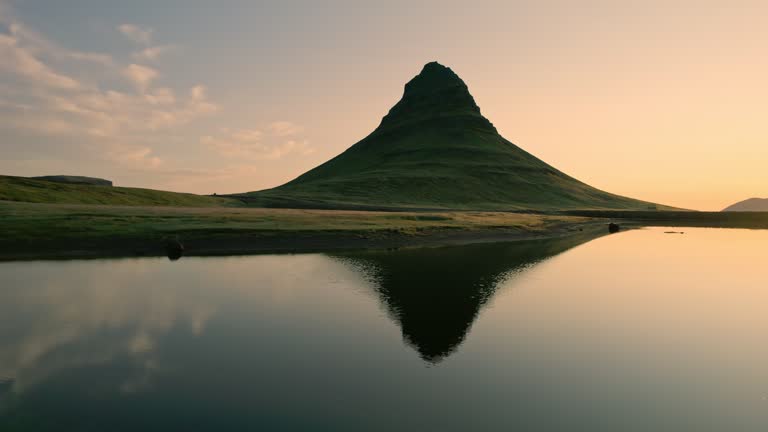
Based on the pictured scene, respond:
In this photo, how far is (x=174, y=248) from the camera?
213 ft

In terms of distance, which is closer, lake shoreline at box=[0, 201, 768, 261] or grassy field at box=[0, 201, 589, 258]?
lake shoreline at box=[0, 201, 768, 261]

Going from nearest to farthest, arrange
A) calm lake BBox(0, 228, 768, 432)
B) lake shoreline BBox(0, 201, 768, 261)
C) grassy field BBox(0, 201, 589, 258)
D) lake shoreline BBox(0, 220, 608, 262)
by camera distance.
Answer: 1. calm lake BBox(0, 228, 768, 432)
2. lake shoreline BBox(0, 220, 608, 262)
3. lake shoreline BBox(0, 201, 768, 261)
4. grassy field BBox(0, 201, 589, 258)

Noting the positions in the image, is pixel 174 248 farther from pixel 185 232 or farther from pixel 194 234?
pixel 185 232

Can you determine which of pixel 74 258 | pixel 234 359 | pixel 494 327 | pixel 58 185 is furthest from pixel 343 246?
pixel 58 185

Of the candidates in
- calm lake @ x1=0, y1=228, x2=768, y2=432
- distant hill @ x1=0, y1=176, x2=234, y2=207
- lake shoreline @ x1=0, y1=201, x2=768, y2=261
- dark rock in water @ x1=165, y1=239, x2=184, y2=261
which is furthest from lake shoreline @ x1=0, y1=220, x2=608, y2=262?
distant hill @ x1=0, y1=176, x2=234, y2=207

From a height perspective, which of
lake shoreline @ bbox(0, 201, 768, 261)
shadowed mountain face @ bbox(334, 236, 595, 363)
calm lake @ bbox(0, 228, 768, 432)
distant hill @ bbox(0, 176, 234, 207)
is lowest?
calm lake @ bbox(0, 228, 768, 432)

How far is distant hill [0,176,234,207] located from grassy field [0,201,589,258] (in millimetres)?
27653

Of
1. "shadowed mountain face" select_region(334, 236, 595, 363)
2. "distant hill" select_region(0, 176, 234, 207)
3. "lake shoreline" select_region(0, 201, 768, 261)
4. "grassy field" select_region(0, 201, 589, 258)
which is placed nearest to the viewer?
"shadowed mountain face" select_region(334, 236, 595, 363)

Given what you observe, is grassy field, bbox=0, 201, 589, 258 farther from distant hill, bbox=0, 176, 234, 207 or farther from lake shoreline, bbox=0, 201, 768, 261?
distant hill, bbox=0, 176, 234, 207

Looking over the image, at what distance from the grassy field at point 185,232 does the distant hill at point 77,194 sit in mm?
27653

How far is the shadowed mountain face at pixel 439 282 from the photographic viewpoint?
2985cm

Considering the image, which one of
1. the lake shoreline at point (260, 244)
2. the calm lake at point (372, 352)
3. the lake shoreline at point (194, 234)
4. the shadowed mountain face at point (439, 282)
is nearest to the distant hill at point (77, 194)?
the lake shoreline at point (194, 234)

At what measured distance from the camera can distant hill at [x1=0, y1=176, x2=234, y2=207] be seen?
109 meters

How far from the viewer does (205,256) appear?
63375 millimetres
